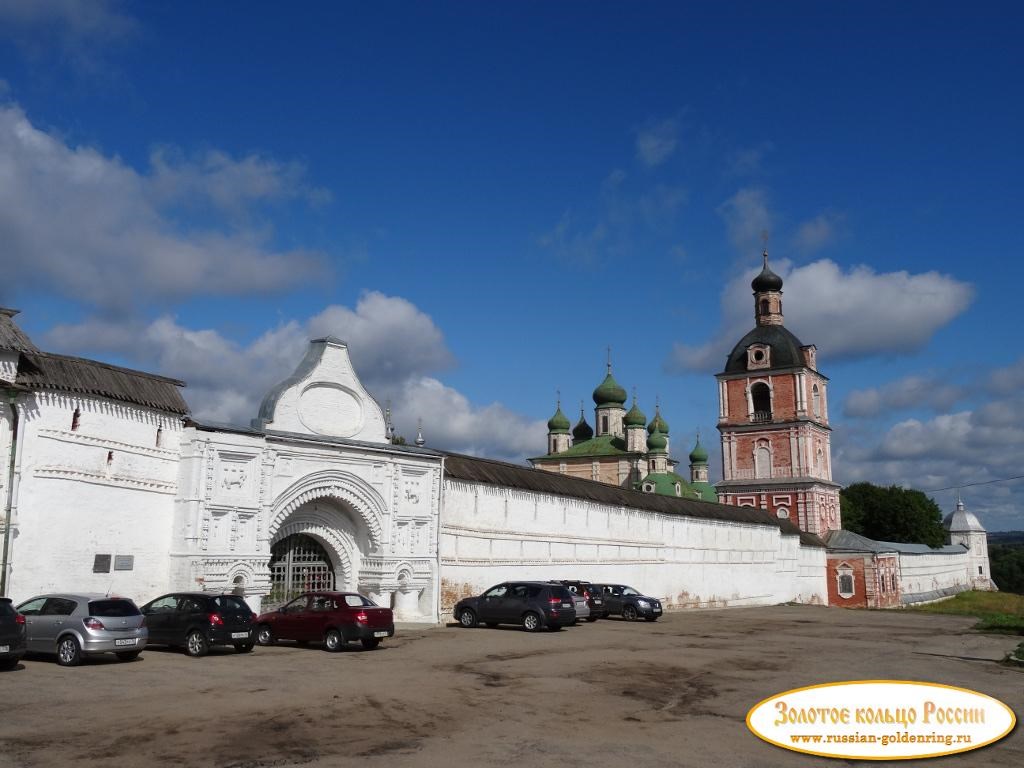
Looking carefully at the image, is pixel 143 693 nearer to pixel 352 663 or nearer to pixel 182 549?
pixel 352 663

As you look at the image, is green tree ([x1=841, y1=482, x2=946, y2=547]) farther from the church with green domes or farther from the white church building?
the white church building

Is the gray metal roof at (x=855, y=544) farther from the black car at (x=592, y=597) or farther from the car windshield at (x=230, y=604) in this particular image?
the car windshield at (x=230, y=604)

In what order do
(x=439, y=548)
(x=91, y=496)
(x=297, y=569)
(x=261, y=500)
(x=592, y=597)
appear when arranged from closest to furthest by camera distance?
(x=91, y=496)
(x=261, y=500)
(x=297, y=569)
(x=439, y=548)
(x=592, y=597)

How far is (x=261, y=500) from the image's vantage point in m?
21.2

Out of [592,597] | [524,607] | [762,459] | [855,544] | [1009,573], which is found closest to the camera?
[524,607]

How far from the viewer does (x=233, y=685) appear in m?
12.7

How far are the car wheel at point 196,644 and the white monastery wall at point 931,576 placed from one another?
54.2 metres

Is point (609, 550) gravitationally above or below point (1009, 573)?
above

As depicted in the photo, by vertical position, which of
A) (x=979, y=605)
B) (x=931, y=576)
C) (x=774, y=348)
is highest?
(x=774, y=348)

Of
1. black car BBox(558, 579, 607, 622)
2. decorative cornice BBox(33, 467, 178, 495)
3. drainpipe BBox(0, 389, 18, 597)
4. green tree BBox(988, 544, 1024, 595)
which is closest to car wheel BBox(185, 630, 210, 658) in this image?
drainpipe BBox(0, 389, 18, 597)

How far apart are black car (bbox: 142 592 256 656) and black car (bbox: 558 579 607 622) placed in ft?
41.9

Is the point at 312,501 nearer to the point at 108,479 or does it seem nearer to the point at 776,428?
the point at 108,479

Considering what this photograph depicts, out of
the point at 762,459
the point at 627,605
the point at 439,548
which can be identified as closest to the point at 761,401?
the point at 762,459

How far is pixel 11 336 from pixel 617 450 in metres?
67.7
